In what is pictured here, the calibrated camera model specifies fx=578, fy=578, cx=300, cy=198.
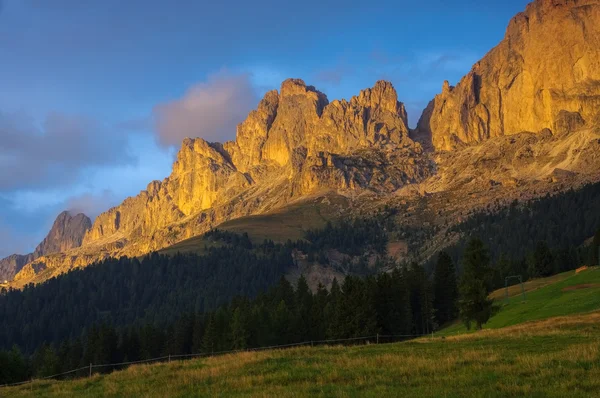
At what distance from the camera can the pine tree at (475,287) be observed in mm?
69312

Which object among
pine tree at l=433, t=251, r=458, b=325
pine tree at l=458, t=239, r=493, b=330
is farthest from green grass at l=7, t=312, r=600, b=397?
pine tree at l=433, t=251, r=458, b=325

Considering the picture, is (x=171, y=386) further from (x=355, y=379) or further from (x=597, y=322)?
(x=597, y=322)

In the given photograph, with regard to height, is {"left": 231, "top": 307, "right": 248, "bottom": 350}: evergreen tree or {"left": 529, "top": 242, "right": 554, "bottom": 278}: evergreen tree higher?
{"left": 529, "top": 242, "right": 554, "bottom": 278}: evergreen tree

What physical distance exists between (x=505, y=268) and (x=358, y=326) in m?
78.8

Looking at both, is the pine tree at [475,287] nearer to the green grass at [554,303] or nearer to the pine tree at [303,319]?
the green grass at [554,303]

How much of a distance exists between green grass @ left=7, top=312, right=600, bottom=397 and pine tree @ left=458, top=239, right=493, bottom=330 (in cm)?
3103

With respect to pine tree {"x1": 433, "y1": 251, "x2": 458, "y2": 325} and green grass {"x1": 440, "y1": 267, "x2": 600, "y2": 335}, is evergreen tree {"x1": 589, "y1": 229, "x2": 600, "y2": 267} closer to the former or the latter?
green grass {"x1": 440, "y1": 267, "x2": 600, "y2": 335}

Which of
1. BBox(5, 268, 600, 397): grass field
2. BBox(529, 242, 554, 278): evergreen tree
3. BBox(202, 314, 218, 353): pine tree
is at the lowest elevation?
BBox(202, 314, 218, 353): pine tree

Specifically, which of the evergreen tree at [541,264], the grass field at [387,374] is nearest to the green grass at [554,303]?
the grass field at [387,374]

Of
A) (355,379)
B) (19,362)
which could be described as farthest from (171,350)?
(355,379)

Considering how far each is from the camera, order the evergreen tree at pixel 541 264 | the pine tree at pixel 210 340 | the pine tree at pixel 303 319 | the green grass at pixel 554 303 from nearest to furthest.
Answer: the green grass at pixel 554 303 → the pine tree at pixel 303 319 → the pine tree at pixel 210 340 → the evergreen tree at pixel 541 264

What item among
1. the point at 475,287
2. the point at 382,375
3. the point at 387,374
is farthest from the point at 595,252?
the point at 382,375

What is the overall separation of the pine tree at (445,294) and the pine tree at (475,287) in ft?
130

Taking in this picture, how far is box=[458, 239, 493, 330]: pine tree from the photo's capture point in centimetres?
6931
